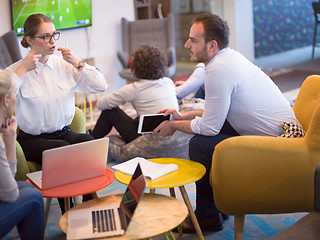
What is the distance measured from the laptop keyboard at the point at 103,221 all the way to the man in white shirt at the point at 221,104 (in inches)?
31.2

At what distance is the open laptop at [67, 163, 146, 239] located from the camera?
2129 mm

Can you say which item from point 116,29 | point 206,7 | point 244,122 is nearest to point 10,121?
point 244,122

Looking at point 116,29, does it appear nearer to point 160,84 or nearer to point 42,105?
point 160,84

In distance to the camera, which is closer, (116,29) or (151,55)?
(151,55)

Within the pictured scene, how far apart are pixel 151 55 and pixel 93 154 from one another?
146 cm

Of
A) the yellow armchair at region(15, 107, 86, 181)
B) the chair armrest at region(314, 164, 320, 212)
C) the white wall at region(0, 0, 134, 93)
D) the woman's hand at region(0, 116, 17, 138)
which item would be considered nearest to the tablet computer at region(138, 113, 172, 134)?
the yellow armchair at region(15, 107, 86, 181)

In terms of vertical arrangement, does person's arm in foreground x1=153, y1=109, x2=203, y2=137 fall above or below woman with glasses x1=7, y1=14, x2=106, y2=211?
below

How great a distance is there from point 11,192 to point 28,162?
3.24ft

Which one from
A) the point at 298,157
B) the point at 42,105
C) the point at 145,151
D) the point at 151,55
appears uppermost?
the point at 151,55

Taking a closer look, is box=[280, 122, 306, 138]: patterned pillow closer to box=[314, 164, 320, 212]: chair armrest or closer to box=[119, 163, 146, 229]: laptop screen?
box=[314, 164, 320, 212]: chair armrest

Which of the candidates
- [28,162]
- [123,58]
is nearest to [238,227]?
[28,162]

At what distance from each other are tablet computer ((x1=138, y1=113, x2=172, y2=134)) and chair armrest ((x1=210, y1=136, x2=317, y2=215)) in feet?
2.13

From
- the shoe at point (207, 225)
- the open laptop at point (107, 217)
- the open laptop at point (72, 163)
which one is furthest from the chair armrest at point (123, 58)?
the open laptop at point (107, 217)

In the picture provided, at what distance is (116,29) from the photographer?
7332 millimetres
